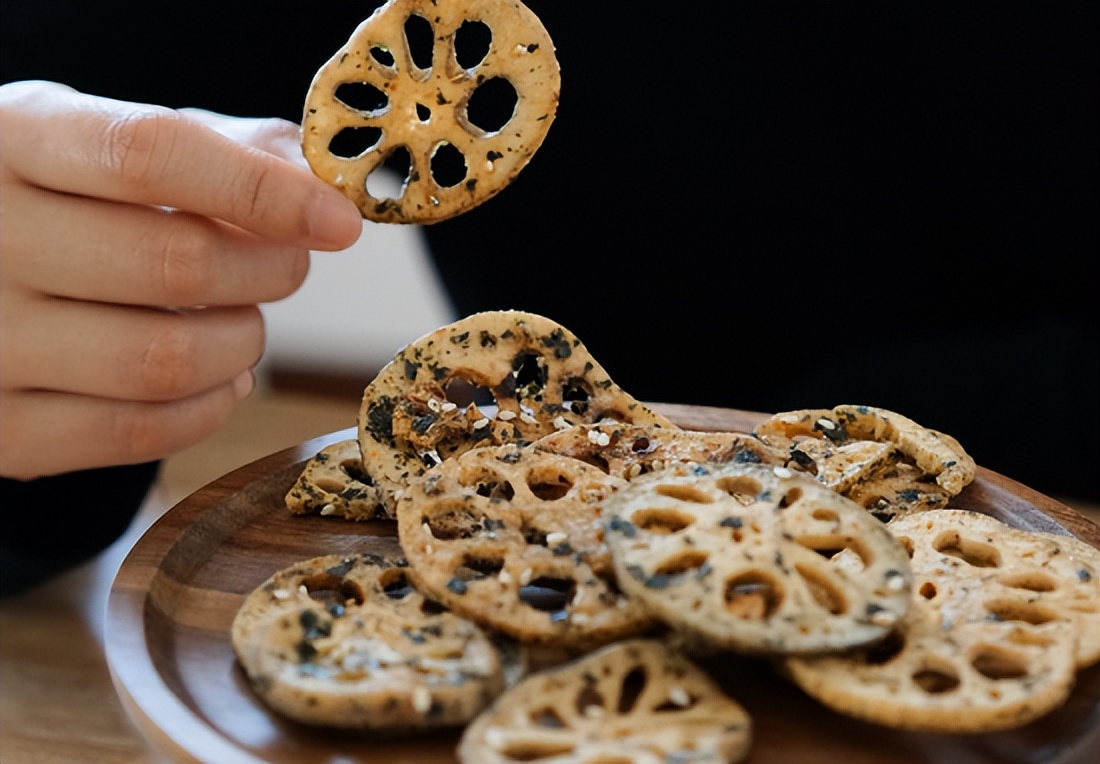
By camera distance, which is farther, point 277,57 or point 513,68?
point 277,57

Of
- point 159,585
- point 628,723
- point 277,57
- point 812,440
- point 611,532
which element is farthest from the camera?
point 277,57

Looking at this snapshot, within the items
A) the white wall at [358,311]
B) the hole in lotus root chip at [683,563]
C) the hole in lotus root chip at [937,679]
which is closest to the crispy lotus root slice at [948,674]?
the hole in lotus root chip at [937,679]

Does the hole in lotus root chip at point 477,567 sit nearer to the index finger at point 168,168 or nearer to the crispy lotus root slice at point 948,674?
the crispy lotus root slice at point 948,674

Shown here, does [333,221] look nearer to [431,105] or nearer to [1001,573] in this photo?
[431,105]

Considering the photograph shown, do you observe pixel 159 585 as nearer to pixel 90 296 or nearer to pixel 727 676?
pixel 90 296

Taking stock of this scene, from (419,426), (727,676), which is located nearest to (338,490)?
(419,426)

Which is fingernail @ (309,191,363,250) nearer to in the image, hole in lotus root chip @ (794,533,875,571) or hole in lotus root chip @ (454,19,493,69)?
hole in lotus root chip @ (794,533,875,571)

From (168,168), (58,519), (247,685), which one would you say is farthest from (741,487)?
(58,519)
